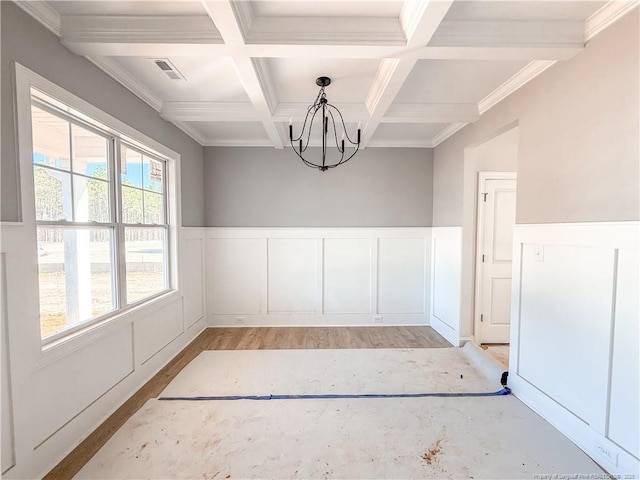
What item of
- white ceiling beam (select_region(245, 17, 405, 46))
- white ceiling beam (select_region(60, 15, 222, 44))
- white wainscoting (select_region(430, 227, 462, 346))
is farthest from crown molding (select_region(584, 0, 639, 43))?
white ceiling beam (select_region(60, 15, 222, 44))

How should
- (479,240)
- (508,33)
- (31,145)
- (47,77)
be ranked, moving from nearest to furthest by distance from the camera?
(31,145) < (47,77) < (508,33) < (479,240)

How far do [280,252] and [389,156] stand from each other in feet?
6.98

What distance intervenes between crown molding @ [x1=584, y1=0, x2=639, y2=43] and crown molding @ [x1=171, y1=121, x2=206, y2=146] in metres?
3.57

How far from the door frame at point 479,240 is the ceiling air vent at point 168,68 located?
10.8 ft

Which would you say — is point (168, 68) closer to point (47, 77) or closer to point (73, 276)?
point (47, 77)

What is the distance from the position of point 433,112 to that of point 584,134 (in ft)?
4.48

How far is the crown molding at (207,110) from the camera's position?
2850 mm

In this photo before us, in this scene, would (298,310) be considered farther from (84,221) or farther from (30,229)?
(30,229)

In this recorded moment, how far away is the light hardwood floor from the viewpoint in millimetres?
2676

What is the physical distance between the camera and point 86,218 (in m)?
2.07

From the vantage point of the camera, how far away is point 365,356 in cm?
316

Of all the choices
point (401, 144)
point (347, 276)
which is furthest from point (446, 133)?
point (347, 276)

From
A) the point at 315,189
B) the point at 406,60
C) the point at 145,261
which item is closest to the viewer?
the point at 406,60

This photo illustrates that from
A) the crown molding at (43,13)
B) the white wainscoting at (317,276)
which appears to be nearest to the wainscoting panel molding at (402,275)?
the white wainscoting at (317,276)
